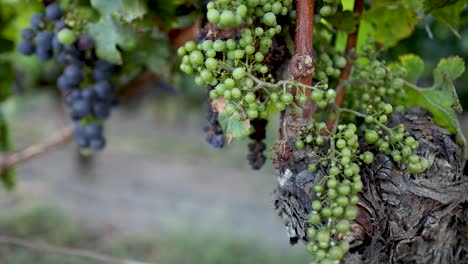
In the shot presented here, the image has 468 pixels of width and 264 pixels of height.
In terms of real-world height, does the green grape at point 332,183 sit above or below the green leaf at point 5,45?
below

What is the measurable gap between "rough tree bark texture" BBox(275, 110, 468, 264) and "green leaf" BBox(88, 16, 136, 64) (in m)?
0.55

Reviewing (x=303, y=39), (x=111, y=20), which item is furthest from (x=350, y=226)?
(x=111, y=20)

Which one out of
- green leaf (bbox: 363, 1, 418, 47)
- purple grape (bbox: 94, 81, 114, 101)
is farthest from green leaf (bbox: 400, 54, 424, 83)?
purple grape (bbox: 94, 81, 114, 101)

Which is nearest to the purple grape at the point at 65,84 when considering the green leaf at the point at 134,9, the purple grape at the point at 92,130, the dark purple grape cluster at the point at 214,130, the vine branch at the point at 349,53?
the purple grape at the point at 92,130

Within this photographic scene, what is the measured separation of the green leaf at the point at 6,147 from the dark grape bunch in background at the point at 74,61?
1.96ft

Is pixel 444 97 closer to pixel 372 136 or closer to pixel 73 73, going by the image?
pixel 372 136

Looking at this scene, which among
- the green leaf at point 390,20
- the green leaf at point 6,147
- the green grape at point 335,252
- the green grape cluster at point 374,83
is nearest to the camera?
the green grape at point 335,252

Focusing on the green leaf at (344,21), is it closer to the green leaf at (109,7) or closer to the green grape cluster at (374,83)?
the green grape cluster at (374,83)

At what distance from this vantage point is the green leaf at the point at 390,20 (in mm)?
1181

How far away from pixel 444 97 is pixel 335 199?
0.47 m

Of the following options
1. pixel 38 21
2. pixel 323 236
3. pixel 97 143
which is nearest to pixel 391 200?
pixel 323 236

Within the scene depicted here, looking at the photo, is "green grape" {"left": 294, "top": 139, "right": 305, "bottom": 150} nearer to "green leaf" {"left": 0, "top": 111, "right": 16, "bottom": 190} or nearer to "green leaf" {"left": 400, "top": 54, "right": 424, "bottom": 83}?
"green leaf" {"left": 400, "top": 54, "right": 424, "bottom": 83}

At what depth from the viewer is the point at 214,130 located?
1.13 meters

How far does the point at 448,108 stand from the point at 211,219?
280cm
